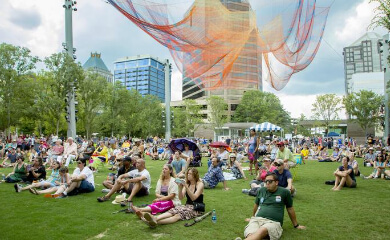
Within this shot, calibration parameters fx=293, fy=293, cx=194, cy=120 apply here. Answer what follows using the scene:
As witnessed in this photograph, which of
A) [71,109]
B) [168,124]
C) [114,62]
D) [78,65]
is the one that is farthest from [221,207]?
[114,62]

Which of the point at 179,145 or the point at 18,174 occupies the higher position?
the point at 179,145

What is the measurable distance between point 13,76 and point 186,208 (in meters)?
25.9

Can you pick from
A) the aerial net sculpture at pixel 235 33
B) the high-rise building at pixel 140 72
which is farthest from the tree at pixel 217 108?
the high-rise building at pixel 140 72

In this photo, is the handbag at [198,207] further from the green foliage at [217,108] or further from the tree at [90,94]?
the green foliage at [217,108]

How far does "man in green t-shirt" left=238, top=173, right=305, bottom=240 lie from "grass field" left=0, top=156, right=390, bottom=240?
15.0 inches

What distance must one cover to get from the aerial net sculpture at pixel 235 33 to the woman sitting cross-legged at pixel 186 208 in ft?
13.6

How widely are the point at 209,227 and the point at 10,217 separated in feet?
12.6

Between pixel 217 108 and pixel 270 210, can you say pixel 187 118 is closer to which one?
pixel 217 108

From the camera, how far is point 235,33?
26.6ft

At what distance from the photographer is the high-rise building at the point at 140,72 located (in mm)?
182375

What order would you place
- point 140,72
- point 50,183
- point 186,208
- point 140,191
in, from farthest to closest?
point 140,72
point 50,183
point 140,191
point 186,208

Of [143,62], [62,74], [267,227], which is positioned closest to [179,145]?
[267,227]

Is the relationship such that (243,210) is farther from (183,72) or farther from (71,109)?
(71,109)

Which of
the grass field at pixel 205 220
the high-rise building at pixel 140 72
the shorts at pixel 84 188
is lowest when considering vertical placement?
the grass field at pixel 205 220
